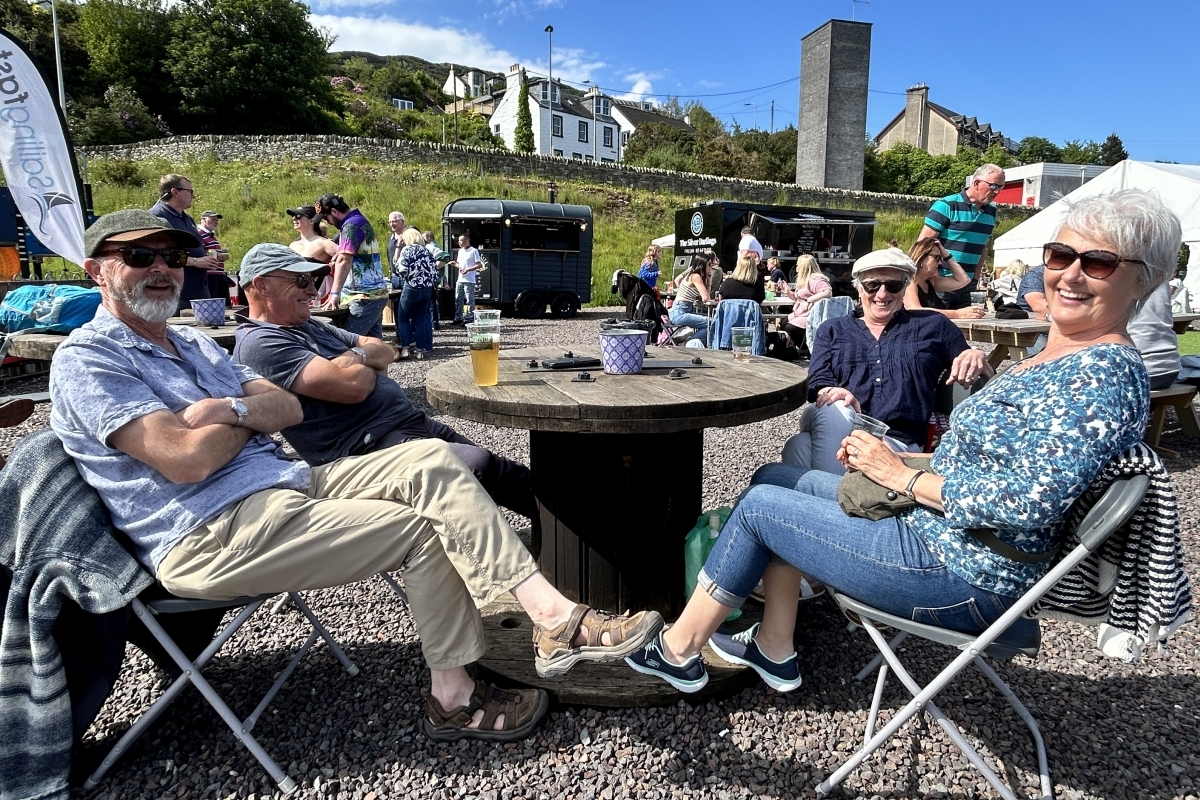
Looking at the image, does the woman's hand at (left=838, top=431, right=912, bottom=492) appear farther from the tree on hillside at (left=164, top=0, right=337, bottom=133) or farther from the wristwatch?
the tree on hillside at (left=164, top=0, right=337, bottom=133)

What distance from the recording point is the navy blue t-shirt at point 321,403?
2271mm

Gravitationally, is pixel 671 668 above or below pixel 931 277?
below

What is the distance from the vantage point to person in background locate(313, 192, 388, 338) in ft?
19.2

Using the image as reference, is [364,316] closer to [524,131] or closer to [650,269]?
[650,269]

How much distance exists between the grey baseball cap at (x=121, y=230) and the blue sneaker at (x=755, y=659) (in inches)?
71.2

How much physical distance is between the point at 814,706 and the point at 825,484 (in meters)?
0.65

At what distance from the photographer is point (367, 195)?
2012 centimetres

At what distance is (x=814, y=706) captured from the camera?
6.44ft

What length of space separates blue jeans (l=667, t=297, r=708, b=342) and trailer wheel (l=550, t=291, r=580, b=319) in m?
6.44

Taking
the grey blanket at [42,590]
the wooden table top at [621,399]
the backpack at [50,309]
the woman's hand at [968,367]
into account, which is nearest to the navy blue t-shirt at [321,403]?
the wooden table top at [621,399]

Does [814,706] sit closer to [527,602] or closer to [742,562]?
[742,562]

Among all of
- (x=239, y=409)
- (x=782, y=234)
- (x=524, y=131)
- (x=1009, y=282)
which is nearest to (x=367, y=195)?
(x=782, y=234)

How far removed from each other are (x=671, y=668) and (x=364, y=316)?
15.8 feet

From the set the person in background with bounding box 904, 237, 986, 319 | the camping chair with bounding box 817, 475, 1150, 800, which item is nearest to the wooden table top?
the camping chair with bounding box 817, 475, 1150, 800
